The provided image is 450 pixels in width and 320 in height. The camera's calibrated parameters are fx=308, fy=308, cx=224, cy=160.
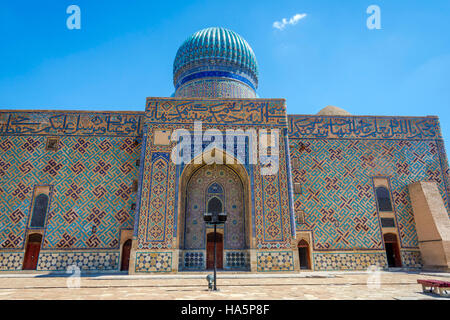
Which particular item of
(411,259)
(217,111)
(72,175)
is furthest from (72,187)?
(411,259)

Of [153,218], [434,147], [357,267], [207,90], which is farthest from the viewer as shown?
[207,90]

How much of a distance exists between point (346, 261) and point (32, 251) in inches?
365

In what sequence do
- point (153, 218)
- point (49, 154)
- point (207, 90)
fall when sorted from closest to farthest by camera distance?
point (153, 218) < point (49, 154) < point (207, 90)

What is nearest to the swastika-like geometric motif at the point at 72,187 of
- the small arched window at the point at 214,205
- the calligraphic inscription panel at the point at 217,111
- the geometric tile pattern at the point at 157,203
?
the geometric tile pattern at the point at 157,203

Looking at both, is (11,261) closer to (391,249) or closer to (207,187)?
(207,187)

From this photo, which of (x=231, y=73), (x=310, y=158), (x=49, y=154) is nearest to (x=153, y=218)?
(x=49, y=154)

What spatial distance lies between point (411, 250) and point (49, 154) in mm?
11714

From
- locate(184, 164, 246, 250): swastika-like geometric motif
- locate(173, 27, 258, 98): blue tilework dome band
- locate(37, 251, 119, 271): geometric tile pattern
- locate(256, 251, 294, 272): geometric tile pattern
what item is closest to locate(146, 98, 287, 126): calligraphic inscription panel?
locate(184, 164, 246, 250): swastika-like geometric motif

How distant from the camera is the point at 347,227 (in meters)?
9.57

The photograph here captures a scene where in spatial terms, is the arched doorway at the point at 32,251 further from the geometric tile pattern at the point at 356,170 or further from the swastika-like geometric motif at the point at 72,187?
the geometric tile pattern at the point at 356,170

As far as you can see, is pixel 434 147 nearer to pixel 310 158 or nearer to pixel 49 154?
pixel 310 158

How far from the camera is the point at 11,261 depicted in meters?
8.73

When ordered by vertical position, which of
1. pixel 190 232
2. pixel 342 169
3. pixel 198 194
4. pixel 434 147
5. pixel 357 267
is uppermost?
pixel 434 147

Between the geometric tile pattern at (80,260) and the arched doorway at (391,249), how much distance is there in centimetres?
821
